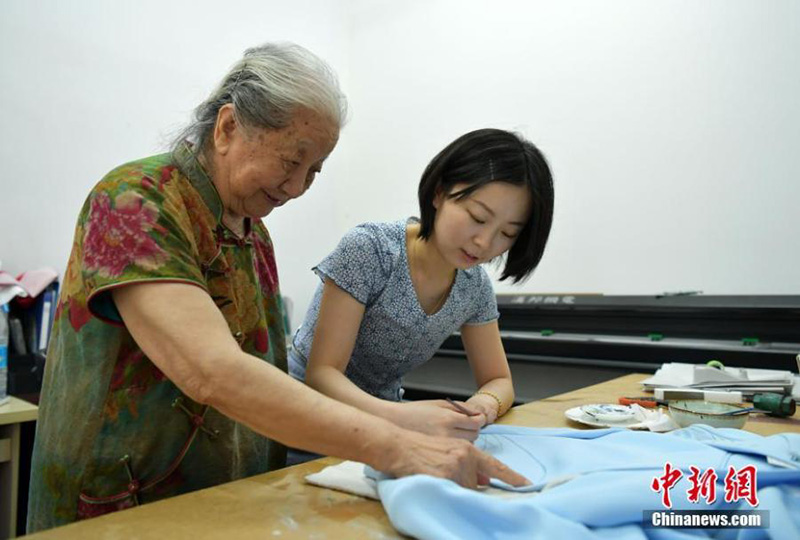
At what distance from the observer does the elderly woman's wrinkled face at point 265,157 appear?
1.00 metres

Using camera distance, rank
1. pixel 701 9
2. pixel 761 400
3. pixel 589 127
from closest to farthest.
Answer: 1. pixel 761 400
2. pixel 701 9
3. pixel 589 127

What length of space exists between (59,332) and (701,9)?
2.71 meters

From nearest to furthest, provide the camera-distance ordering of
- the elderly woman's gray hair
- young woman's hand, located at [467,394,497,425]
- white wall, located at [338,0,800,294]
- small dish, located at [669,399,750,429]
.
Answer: the elderly woman's gray hair → small dish, located at [669,399,750,429] → young woman's hand, located at [467,394,497,425] → white wall, located at [338,0,800,294]

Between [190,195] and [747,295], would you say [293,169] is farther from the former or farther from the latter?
[747,295]

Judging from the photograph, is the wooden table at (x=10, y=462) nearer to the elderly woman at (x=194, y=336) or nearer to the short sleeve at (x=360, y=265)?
the elderly woman at (x=194, y=336)

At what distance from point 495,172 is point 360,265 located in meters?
0.38

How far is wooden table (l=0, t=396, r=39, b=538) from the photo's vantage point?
1.88m

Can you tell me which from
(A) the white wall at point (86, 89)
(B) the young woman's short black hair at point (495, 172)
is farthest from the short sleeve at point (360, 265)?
(A) the white wall at point (86, 89)

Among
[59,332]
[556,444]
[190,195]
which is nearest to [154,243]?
[190,195]

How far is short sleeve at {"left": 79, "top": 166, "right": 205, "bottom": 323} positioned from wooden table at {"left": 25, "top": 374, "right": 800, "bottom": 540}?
0.97 ft

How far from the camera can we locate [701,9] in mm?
2494

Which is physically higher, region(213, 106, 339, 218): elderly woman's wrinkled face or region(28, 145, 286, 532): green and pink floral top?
region(213, 106, 339, 218): elderly woman's wrinkled face

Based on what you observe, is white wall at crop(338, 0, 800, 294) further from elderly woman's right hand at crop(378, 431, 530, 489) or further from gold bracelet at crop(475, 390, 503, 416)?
elderly woman's right hand at crop(378, 431, 530, 489)

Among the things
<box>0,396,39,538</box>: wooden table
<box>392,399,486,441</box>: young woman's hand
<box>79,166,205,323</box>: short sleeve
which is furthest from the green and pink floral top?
<box>0,396,39,538</box>: wooden table
